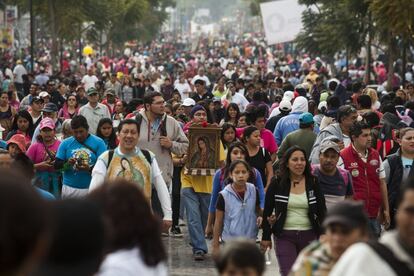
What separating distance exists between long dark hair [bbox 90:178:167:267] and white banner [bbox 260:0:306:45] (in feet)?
112

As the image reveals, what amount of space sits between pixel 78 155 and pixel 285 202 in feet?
8.92

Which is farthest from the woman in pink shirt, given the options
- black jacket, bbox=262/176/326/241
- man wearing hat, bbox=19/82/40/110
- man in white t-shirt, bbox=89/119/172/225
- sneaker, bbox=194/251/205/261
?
man wearing hat, bbox=19/82/40/110

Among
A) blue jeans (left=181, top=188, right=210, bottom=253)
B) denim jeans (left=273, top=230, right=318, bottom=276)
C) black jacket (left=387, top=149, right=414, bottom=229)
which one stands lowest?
blue jeans (left=181, top=188, right=210, bottom=253)

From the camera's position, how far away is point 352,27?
34.9 m

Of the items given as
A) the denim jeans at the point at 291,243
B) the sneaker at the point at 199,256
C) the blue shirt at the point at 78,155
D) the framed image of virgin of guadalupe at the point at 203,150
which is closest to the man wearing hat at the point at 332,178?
the denim jeans at the point at 291,243

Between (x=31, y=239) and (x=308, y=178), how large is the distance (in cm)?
661

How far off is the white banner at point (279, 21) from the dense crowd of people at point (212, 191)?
17998 millimetres

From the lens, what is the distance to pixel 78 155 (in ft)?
37.8

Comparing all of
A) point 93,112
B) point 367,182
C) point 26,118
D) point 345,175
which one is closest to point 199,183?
point 367,182

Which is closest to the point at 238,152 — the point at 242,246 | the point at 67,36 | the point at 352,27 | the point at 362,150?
the point at 362,150

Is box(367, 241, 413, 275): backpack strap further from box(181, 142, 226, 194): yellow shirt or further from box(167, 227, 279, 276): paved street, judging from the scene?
box(181, 142, 226, 194): yellow shirt

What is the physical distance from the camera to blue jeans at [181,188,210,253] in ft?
41.6

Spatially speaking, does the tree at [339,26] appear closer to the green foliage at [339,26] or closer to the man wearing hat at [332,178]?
the green foliage at [339,26]

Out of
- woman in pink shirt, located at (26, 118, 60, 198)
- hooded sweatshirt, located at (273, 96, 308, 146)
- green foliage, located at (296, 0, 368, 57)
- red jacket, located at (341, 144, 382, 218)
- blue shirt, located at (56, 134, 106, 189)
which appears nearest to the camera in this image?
red jacket, located at (341, 144, 382, 218)
